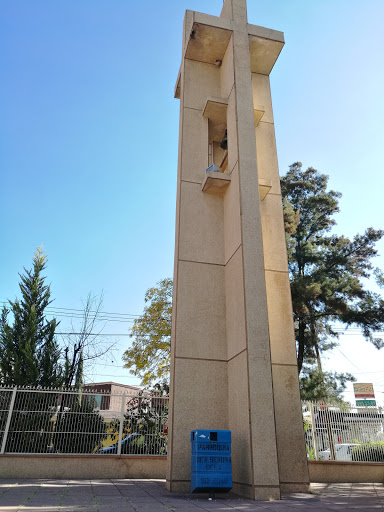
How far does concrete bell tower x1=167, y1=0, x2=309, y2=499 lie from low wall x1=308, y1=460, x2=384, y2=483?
3.07 meters

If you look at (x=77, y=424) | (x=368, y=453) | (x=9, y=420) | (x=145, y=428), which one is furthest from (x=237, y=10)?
(x=368, y=453)

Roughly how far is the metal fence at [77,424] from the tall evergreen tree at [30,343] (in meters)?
5.05

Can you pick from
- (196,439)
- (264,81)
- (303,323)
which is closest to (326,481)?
(196,439)

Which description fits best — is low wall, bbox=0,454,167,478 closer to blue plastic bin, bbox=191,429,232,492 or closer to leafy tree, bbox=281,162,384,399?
blue plastic bin, bbox=191,429,232,492

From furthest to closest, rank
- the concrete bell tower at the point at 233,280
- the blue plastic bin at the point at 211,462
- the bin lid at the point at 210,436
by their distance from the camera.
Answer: the concrete bell tower at the point at 233,280 < the bin lid at the point at 210,436 < the blue plastic bin at the point at 211,462

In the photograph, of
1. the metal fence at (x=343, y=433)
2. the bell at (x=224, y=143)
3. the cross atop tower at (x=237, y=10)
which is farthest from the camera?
the bell at (x=224, y=143)

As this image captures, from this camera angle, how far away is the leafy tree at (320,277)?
54.1 ft

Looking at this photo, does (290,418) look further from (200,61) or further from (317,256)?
(317,256)

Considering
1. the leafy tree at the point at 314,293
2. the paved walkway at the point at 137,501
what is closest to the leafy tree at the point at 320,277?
the leafy tree at the point at 314,293

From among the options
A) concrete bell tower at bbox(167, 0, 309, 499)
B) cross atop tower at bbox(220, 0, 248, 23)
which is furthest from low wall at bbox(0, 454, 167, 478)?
cross atop tower at bbox(220, 0, 248, 23)

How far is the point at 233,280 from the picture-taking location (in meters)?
8.58

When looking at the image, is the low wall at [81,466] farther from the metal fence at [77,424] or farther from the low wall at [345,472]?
the low wall at [345,472]

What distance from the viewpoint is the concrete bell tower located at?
23.5 ft

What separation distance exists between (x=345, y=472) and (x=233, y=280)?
21.2ft
